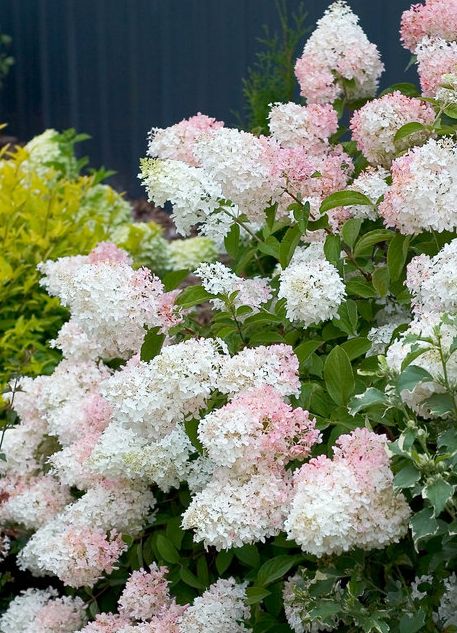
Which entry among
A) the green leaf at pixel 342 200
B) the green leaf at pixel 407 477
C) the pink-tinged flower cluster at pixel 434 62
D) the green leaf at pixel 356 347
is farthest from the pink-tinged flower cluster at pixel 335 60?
the green leaf at pixel 407 477

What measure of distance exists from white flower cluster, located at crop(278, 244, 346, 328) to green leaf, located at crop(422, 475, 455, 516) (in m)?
0.50

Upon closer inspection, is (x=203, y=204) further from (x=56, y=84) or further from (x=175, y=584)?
(x=56, y=84)

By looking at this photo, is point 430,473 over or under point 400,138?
under

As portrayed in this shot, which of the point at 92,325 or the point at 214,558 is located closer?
the point at 92,325

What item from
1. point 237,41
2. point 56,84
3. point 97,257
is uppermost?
point 97,257

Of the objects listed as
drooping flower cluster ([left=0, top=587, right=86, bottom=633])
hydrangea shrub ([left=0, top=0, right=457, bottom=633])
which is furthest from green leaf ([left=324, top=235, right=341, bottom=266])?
drooping flower cluster ([left=0, top=587, right=86, bottom=633])

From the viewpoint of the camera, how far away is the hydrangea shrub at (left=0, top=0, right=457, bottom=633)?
6.07ft

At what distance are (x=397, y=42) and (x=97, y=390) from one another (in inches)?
151

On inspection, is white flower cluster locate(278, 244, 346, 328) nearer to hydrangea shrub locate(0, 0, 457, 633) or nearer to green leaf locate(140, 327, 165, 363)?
hydrangea shrub locate(0, 0, 457, 633)

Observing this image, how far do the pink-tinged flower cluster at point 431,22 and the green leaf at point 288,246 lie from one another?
2.15ft

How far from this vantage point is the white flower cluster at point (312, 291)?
2086 mm

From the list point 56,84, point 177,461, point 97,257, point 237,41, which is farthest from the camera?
point 56,84

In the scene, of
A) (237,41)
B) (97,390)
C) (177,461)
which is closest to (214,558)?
(177,461)

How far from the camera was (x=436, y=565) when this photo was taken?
193 centimetres
